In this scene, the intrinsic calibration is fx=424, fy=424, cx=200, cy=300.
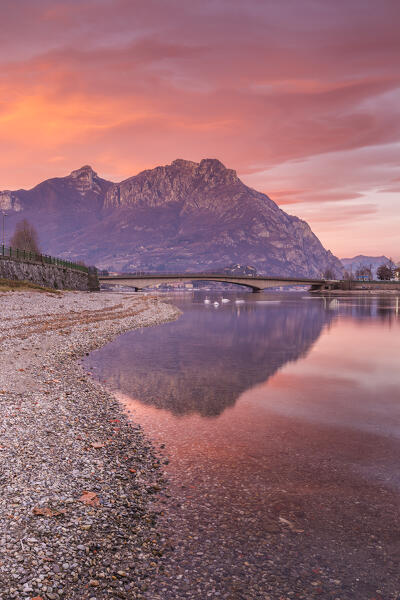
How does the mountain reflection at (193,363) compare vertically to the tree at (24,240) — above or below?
below

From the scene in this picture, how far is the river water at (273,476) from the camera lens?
6.50 meters

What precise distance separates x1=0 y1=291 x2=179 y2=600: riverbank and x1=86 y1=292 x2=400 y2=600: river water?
56 centimetres

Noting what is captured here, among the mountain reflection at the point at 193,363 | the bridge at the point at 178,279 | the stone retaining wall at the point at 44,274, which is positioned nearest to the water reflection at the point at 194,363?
the mountain reflection at the point at 193,363

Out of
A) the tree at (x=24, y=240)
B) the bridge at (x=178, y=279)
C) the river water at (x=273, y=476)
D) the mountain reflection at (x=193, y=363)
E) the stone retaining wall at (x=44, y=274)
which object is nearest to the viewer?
the river water at (x=273, y=476)

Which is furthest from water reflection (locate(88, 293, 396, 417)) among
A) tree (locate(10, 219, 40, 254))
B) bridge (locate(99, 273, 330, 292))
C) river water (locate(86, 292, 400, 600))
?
bridge (locate(99, 273, 330, 292))

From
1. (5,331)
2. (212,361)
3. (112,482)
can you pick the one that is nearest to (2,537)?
(112,482)

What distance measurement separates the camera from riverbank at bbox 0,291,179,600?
6043 millimetres

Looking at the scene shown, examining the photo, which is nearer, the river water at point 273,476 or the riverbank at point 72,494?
the riverbank at point 72,494

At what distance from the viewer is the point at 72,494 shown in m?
8.29

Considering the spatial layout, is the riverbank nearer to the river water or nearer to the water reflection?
the river water

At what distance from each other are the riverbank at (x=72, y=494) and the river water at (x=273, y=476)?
22.0 inches

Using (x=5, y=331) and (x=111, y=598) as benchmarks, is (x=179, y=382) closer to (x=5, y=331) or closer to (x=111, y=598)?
(x=111, y=598)

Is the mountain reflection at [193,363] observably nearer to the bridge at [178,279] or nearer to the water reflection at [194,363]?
the water reflection at [194,363]

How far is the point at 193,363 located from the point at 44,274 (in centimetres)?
6602
